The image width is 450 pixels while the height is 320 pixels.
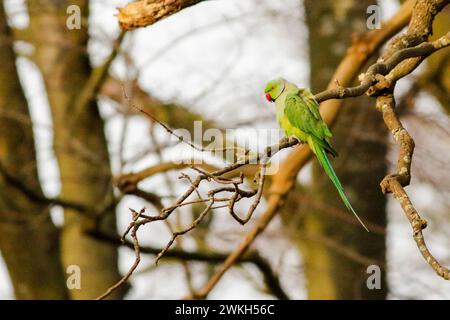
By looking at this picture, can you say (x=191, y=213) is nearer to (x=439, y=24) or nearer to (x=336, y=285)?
(x=336, y=285)

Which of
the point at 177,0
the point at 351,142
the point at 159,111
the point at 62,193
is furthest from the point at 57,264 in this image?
the point at 177,0

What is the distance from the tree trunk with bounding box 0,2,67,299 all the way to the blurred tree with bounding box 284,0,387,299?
97.0 inches

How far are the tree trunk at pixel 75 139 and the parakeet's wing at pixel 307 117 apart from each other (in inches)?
169

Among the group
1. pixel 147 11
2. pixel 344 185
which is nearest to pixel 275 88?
pixel 147 11

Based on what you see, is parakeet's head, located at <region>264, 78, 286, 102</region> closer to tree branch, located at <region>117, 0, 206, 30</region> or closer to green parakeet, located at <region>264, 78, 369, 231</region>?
green parakeet, located at <region>264, 78, 369, 231</region>

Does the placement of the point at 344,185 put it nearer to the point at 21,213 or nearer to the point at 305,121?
the point at 21,213

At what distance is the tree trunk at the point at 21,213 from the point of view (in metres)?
7.82

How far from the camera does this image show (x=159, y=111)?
809 cm

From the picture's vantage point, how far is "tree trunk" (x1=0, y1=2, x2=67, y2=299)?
7823 millimetres

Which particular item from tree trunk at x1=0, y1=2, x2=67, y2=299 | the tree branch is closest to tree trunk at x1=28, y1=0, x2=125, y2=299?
tree trunk at x1=0, y1=2, x2=67, y2=299

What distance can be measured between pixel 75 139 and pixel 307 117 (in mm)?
4794
